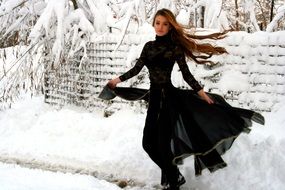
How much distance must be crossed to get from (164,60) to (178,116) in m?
0.63

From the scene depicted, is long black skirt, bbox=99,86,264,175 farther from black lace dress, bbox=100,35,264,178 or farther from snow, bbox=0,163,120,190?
snow, bbox=0,163,120,190

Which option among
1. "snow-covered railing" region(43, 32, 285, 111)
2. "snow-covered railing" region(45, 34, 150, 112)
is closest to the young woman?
"snow-covered railing" region(43, 32, 285, 111)

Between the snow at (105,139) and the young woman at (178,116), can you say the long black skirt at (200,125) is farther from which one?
the snow at (105,139)

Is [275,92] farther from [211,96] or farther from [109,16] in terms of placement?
[109,16]

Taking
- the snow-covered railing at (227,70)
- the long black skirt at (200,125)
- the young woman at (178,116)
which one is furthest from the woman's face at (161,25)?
the snow-covered railing at (227,70)

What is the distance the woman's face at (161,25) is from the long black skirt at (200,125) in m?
0.62

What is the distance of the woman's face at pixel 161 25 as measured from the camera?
476cm

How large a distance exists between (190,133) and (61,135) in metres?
3.25

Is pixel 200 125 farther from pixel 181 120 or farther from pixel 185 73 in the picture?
pixel 185 73

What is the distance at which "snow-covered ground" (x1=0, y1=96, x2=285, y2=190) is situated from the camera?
509 cm

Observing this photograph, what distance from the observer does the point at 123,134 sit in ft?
22.2

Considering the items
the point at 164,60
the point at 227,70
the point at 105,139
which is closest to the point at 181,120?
the point at 164,60

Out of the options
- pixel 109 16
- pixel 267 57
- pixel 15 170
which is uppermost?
pixel 109 16

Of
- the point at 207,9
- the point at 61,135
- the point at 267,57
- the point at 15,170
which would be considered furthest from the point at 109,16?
the point at 15,170
